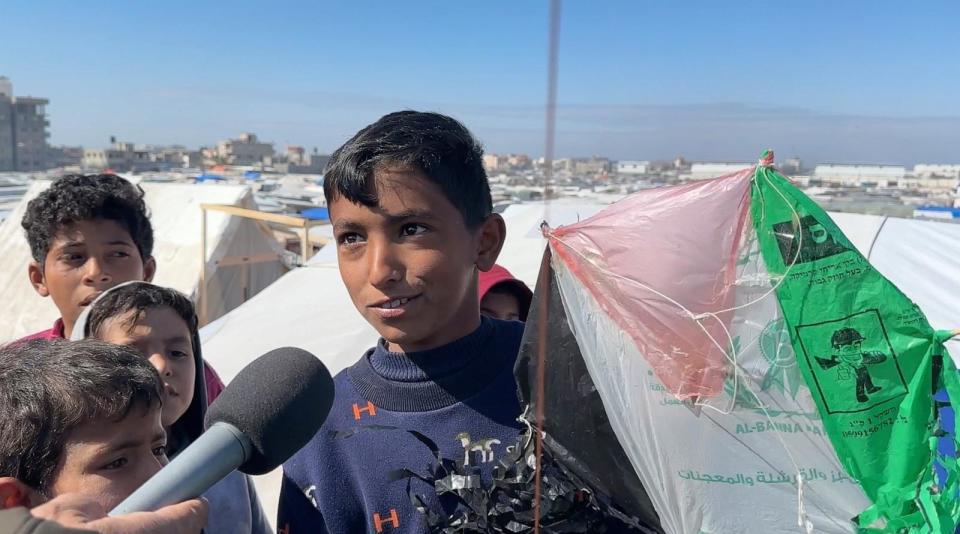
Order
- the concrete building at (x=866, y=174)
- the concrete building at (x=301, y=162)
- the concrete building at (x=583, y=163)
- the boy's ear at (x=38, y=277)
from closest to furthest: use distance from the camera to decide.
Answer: the concrete building at (x=583, y=163)
the boy's ear at (x=38, y=277)
the concrete building at (x=866, y=174)
the concrete building at (x=301, y=162)

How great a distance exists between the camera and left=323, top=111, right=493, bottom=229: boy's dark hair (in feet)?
4.06

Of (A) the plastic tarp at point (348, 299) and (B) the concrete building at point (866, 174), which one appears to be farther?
(B) the concrete building at point (866, 174)

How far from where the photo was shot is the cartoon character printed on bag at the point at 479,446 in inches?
49.8

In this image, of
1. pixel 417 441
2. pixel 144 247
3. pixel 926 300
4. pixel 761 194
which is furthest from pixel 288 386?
pixel 926 300

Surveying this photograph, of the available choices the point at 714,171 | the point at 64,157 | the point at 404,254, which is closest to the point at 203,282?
the point at 714,171

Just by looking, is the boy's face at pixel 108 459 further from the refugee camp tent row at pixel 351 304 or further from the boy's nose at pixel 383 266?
the refugee camp tent row at pixel 351 304

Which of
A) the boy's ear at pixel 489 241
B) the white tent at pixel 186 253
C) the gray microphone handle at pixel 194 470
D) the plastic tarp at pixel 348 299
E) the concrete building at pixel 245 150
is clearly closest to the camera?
the gray microphone handle at pixel 194 470

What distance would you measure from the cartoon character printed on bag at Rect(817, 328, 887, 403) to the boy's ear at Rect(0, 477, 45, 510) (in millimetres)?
1122

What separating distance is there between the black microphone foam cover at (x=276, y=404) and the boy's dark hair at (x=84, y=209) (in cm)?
145

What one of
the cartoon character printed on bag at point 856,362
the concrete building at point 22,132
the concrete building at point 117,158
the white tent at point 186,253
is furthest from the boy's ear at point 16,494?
the concrete building at point 22,132

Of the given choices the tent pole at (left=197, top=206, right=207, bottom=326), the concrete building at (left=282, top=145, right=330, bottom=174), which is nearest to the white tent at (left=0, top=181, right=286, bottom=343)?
the tent pole at (left=197, top=206, right=207, bottom=326)

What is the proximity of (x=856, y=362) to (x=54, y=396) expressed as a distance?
115cm

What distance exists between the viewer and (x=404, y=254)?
3.99 feet

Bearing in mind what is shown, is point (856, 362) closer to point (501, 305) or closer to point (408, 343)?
point (408, 343)
